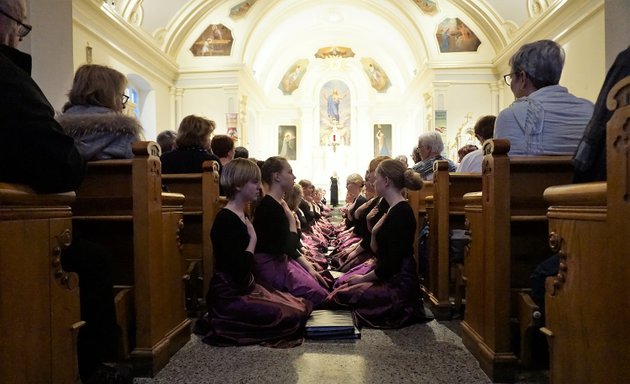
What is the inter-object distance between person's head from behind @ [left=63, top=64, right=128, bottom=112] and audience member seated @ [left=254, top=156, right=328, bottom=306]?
50.2 inches

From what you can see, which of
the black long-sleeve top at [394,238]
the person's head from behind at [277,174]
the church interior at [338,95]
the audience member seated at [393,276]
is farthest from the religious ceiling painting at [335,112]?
the black long-sleeve top at [394,238]

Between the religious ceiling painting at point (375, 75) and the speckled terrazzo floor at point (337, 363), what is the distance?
19181mm

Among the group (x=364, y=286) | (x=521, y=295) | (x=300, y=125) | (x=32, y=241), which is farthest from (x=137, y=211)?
(x=300, y=125)

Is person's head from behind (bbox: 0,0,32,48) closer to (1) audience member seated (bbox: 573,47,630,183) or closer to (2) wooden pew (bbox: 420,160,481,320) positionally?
(1) audience member seated (bbox: 573,47,630,183)

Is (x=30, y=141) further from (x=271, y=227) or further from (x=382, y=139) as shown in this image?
(x=382, y=139)

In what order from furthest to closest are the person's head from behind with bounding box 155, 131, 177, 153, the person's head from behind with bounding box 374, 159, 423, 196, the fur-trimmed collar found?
the person's head from behind with bounding box 155, 131, 177, 153 < the person's head from behind with bounding box 374, 159, 423, 196 < the fur-trimmed collar

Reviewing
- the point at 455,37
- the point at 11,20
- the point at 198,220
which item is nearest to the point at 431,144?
the point at 198,220

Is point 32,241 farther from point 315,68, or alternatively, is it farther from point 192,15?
point 315,68

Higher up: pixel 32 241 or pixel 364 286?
pixel 32 241

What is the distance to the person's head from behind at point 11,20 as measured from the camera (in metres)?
1.85

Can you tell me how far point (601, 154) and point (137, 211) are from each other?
79.9 inches

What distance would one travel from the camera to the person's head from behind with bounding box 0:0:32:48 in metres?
1.85

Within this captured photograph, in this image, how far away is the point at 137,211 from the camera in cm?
237

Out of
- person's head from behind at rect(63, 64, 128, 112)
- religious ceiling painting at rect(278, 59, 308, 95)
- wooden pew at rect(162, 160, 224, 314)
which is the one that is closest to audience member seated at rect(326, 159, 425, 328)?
wooden pew at rect(162, 160, 224, 314)
